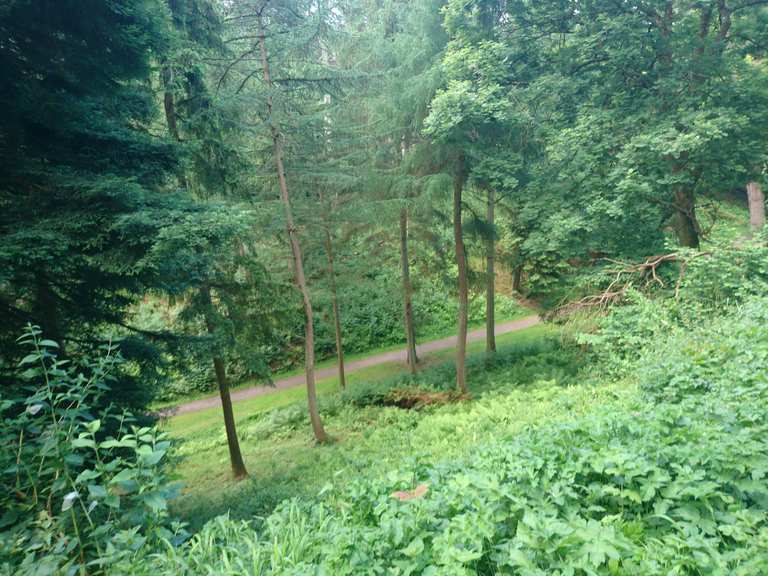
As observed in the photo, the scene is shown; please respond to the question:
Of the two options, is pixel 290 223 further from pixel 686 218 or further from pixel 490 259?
pixel 686 218

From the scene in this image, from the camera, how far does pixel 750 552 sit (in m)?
1.94

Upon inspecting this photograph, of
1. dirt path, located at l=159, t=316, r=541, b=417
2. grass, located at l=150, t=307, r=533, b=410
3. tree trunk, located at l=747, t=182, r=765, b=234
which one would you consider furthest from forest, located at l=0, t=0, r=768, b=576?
grass, located at l=150, t=307, r=533, b=410

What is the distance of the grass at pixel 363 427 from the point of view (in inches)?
247

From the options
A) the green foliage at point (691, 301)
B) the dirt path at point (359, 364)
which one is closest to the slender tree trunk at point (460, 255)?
the green foliage at point (691, 301)

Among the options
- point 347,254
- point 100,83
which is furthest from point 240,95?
point 347,254

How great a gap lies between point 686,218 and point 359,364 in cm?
1290

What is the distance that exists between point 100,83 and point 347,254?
9.41 metres

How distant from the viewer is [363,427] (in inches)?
438

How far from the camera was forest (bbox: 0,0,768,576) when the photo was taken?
2.32 metres

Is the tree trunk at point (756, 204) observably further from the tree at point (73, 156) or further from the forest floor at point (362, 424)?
the tree at point (73, 156)

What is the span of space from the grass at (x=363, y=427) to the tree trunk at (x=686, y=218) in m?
3.89

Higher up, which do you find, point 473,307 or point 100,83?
point 100,83

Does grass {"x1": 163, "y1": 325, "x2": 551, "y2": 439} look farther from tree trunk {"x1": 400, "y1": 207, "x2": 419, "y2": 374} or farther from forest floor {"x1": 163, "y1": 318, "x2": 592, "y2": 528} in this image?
tree trunk {"x1": 400, "y1": 207, "x2": 419, "y2": 374}

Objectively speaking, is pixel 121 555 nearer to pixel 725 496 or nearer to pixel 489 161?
pixel 725 496
